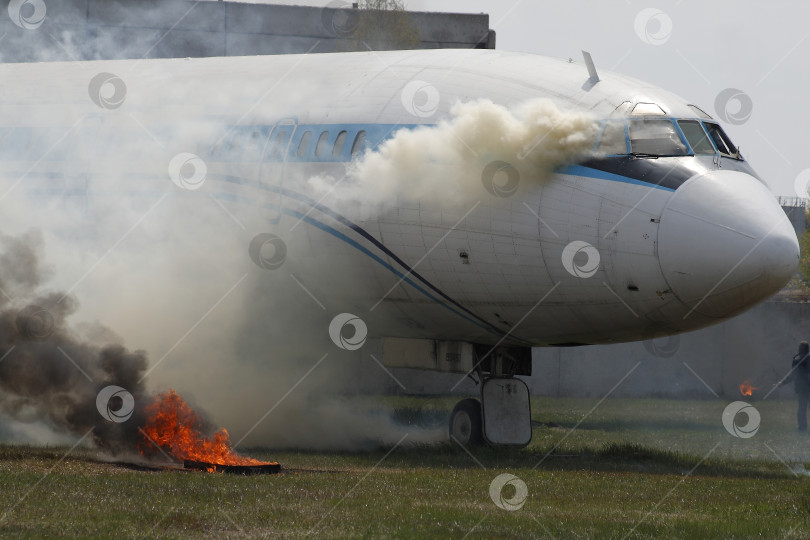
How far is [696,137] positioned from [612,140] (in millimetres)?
1270

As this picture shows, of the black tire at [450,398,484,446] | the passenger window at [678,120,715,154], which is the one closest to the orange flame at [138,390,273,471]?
the black tire at [450,398,484,446]

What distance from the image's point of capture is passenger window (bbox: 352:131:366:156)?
1767 centimetres

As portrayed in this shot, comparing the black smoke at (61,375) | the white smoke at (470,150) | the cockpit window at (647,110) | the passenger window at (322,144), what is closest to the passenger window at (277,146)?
the passenger window at (322,144)

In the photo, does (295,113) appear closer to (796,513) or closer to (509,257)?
(509,257)

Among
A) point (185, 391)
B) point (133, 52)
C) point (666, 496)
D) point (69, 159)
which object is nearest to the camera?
point (666, 496)

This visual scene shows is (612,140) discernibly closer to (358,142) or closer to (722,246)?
(722,246)

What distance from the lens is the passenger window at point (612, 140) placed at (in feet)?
51.4

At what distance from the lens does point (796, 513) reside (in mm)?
12742

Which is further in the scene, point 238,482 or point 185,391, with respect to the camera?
point 185,391

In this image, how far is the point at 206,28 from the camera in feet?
154

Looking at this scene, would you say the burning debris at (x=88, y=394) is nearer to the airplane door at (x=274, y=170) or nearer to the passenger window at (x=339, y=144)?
the airplane door at (x=274, y=170)

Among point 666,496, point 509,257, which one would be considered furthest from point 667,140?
point 666,496

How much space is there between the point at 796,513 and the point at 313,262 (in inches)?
337

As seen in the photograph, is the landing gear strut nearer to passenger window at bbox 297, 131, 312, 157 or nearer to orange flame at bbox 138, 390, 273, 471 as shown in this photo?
passenger window at bbox 297, 131, 312, 157
